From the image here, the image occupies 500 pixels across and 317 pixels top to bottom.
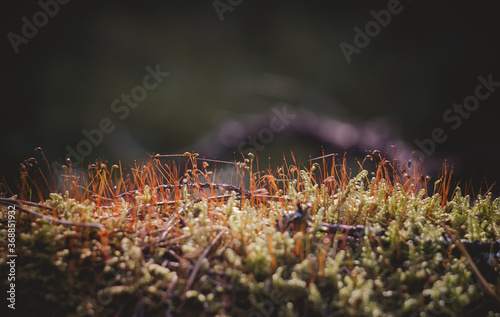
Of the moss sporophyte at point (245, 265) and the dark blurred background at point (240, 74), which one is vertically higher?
the dark blurred background at point (240, 74)

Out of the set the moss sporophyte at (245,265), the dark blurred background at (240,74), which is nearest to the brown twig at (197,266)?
the moss sporophyte at (245,265)

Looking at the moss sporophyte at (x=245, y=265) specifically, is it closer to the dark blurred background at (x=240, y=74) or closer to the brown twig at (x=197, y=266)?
the brown twig at (x=197, y=266)

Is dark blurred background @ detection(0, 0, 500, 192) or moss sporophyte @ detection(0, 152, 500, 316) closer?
moss sporophyte @ detection(0, 152, 500, 316)

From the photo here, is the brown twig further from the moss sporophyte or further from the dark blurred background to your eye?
the dark blurred background

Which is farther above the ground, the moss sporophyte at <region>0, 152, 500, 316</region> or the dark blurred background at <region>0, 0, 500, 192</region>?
the dark blurred background at <region>0, 0, 500, 192</region>

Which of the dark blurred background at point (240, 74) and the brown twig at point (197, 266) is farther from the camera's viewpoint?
the dark blurred background at point (240, 74)

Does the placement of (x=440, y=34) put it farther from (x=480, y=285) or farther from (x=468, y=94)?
(x=480, y=285)

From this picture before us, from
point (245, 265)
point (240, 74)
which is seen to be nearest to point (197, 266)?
point (245, 265)

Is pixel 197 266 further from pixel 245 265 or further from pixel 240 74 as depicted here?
pixel 240 74

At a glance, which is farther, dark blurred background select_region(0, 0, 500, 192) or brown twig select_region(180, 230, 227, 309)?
dark blurred background select_region(0, 0, 500, 192)

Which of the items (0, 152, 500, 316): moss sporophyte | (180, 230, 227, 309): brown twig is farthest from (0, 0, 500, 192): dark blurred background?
(180, 230, 227, 309): brown twig
